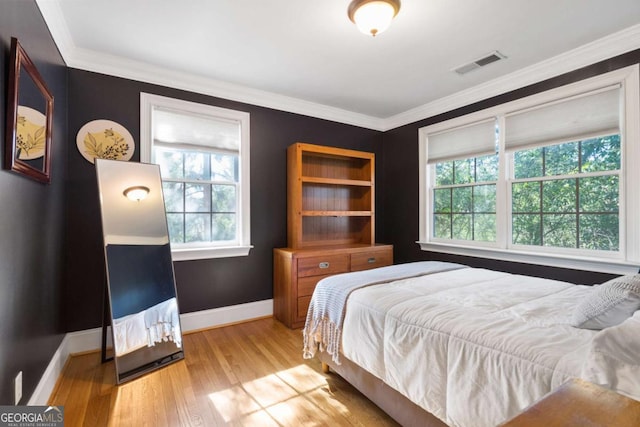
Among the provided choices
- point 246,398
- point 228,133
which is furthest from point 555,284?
point 228,133

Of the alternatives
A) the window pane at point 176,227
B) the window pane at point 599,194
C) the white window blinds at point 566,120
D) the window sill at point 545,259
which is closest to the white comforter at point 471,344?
the window sill at point 545,259

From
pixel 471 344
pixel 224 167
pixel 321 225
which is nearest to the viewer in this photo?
pixel 471 344

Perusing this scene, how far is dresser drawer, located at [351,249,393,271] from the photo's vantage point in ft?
11.8

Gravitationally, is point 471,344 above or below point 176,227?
below

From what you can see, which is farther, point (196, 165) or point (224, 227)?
point (224, 227)

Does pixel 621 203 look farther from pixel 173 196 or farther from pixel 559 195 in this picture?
pixel 173 196

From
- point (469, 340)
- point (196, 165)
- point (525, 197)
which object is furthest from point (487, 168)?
point (196, 165)

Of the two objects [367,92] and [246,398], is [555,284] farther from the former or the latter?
[367,92]

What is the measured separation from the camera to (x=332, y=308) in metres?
2.01

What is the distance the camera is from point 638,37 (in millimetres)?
2260

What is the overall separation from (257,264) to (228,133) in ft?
4.94

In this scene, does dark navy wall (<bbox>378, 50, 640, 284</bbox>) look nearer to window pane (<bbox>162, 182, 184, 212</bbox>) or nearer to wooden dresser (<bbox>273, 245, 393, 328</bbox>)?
wooden dresser (<bbox>273, 245, 393, 328</bbox>)

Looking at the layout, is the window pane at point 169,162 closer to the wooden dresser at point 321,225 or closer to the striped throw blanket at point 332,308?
the wooden dresser at point 321,225

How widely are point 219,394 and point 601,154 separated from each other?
3558mm
